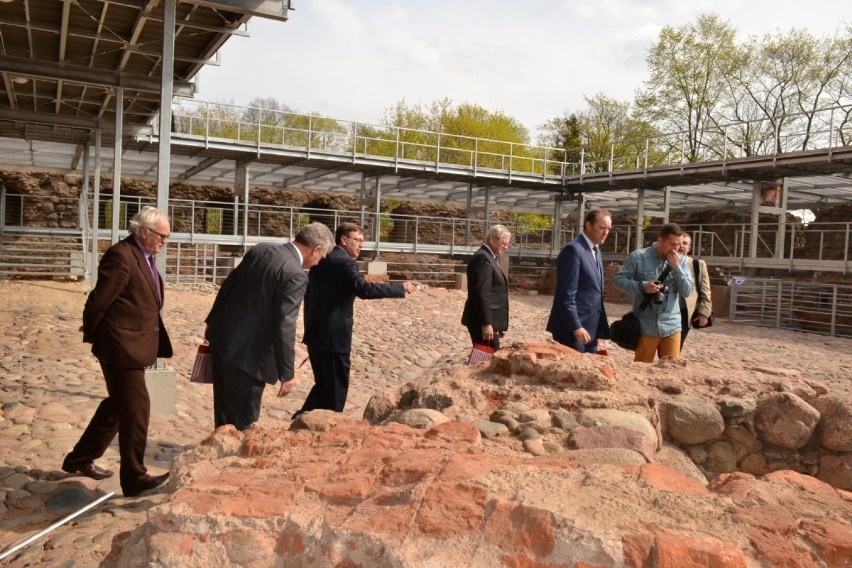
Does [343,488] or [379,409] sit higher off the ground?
[343,488]

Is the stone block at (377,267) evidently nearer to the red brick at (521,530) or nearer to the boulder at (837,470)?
the boulder at (837,470)

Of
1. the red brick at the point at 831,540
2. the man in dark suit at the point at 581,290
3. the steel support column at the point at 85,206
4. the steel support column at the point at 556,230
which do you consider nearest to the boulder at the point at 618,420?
the man in dark suit at the point at 581,290

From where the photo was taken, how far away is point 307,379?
9055 mm

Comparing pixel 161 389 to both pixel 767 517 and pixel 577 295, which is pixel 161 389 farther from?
pixel 767 517

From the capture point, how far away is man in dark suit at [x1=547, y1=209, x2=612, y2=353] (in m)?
5.26

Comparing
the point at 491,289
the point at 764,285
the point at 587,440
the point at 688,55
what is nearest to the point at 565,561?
the point at 587,440

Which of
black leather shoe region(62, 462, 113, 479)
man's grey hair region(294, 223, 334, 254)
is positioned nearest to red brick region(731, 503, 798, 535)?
man's grey hair region(294, 223, 334, 254)

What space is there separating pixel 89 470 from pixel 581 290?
3.51m

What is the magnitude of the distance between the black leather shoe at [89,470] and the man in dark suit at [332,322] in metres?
1.26

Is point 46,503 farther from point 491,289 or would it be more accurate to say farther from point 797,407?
point 797,407

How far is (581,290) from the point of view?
17.7ft

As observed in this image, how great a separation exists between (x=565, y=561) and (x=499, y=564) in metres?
0.18

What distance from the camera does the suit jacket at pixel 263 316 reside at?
4059 mm

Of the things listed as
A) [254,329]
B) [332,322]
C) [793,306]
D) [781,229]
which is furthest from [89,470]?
[781,229]
